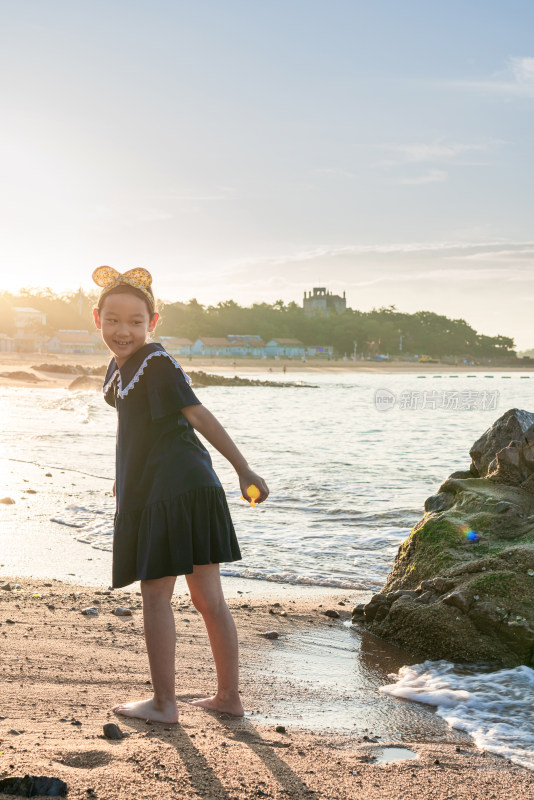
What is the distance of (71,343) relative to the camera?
339ft

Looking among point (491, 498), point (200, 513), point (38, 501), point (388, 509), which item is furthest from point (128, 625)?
point (388, 509)

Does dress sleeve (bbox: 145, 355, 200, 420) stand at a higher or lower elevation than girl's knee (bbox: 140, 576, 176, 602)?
higher

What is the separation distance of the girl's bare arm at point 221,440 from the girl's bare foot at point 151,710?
0.89 m

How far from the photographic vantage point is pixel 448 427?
26141mm

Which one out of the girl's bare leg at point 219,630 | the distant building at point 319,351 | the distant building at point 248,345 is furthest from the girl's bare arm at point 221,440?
the distant building at point 319,351

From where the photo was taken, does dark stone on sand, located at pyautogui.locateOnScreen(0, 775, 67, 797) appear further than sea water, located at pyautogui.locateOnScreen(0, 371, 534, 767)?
No

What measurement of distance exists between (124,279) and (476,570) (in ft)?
8.52

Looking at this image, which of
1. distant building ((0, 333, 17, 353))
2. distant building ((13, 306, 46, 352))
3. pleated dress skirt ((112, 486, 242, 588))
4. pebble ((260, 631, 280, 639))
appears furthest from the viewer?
distant building ((13, 306, 46, 352))

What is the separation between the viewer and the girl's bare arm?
296 cm

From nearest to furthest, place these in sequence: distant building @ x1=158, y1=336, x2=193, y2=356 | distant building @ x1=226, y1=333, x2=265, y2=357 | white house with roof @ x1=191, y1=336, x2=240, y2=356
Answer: distant building @ x1=158, y1=336, x2=193, y2=356 < white house with roof @ x1=191, y1=336, x2=240, y2=356 < distant building @ x1=226, y1=333, x2=265, y2=357

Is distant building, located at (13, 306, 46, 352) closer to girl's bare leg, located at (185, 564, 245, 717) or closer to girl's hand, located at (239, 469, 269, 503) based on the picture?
girl's bare leg, located at (185, 564, 245, 717)

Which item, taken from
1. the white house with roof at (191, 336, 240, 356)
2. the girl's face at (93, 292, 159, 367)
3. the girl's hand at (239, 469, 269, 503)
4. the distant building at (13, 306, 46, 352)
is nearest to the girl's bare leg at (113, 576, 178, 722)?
the girl's hand at (239, 469, 269, 503)

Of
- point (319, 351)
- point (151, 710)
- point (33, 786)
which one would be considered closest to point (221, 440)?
point (151, 710)

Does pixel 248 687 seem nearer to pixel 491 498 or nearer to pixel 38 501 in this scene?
pixel 491 498
